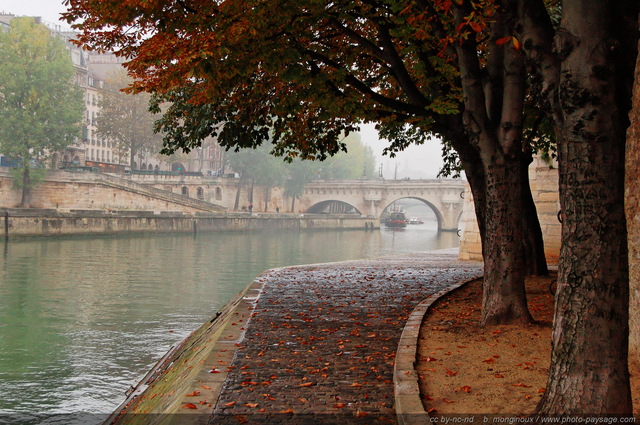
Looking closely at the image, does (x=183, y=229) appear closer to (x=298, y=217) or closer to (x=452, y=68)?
(x=298, y=217)

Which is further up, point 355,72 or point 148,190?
point 355,72

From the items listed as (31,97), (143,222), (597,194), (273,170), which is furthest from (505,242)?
(273,170)

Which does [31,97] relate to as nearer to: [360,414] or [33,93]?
[33,93]

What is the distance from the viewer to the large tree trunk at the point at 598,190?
4.48m

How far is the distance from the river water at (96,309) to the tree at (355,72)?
4386 millimetres

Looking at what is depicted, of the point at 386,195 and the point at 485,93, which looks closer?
the point at 485,93

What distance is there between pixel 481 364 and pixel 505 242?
6.85ft

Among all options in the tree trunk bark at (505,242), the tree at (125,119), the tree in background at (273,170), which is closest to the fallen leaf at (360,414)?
the tree trunk bark at (505,242)

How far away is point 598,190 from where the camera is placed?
451 cm

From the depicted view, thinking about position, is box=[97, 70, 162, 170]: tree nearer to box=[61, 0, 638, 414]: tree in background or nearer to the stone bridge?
the stone bridge

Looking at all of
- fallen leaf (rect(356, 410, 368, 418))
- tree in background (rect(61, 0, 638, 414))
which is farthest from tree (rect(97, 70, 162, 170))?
fallen leaf (rect(356, 410, 368, 418))

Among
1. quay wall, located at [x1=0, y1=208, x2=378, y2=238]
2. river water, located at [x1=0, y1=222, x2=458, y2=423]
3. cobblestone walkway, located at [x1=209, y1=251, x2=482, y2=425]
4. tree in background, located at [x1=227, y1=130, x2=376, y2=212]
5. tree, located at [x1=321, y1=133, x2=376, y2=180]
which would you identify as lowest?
river water, located at [x1=0, y1=222, x2=458, y2=423]

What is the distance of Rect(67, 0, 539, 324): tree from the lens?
28.0 feet

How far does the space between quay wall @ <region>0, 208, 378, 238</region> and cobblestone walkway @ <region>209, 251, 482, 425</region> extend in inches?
1286
